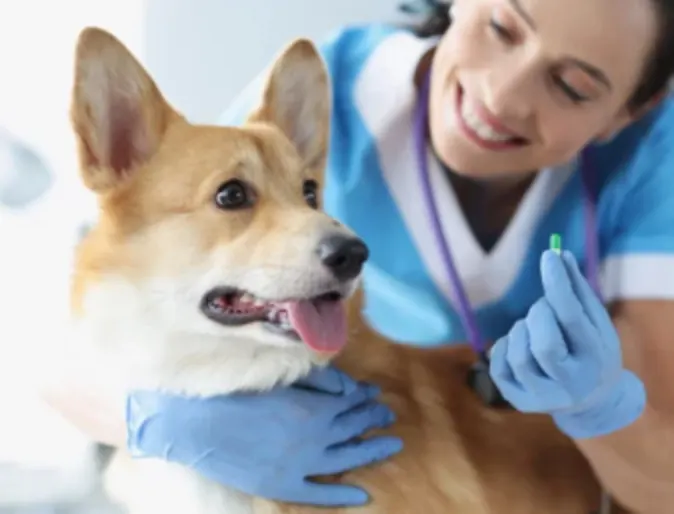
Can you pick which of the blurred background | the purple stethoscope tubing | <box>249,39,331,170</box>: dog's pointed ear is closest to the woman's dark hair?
the purple stethoscope tubing

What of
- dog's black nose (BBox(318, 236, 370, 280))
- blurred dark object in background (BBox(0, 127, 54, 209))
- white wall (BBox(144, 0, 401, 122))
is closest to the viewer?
dog's black nose (BBox(318, 236, 370, 280))

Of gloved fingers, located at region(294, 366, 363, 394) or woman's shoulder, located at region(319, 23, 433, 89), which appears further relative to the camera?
woman's shoulder, located at region(319, 23, 433, 89)

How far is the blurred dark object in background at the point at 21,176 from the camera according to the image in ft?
4.20

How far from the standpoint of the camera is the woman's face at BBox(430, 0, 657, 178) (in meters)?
0.87

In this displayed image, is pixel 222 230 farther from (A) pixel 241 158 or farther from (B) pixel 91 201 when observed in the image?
(B) pixel 91 201

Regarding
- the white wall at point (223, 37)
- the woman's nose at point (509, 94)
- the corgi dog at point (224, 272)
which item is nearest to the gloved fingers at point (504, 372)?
the corgi dog at point (224, 272)

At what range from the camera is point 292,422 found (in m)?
0.90

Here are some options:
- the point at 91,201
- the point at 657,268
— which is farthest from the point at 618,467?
the point at 91,201

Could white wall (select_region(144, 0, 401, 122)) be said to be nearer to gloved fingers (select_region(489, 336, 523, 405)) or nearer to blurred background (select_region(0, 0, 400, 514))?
blurred background (select_region(0, 0, 400, 514))

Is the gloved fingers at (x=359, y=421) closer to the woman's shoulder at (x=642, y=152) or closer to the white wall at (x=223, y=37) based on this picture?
the woman's shoulder at (x=642, y=152)

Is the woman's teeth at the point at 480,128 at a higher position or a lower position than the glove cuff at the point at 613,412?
higher

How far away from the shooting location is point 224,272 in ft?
2.68

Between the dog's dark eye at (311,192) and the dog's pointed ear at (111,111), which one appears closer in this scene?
the dog's pointed ear at (111,111)

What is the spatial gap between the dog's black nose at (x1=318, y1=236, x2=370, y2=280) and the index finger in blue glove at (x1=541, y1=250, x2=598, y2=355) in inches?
6.8
